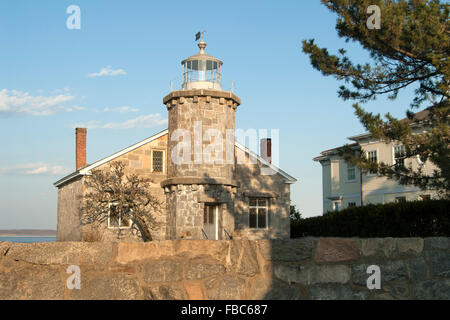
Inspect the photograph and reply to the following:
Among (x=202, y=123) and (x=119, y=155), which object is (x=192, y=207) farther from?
(x=119, y=155)

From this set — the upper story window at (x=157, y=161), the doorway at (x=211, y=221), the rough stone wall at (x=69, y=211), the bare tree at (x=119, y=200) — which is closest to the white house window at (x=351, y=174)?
the doorway at (x=211, y=221)

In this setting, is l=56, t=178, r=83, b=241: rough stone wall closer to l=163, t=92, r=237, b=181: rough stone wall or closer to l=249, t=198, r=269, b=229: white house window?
l=163, t=92, r=237, b=181: rough stone wall

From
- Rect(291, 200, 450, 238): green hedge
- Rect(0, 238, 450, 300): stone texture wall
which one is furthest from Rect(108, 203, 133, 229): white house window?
Rect(0, 238, 450, 300): stone texture wall

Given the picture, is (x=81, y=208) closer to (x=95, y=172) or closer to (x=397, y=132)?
(x=95, y=172)

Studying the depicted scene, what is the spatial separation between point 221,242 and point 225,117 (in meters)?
22.7

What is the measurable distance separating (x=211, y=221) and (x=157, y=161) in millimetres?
4548

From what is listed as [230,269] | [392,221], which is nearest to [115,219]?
[392,221]

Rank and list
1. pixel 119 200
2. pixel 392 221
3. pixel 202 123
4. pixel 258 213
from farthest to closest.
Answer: pixel 258 213
pixel 202 123
pixel 119 200
pixel 392 221

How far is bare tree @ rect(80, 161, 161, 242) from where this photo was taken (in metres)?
25.2

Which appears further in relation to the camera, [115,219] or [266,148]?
[266,148]

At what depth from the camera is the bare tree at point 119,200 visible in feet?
82.7

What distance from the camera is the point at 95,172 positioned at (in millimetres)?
25234

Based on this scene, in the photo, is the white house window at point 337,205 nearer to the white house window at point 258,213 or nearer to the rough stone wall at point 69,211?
the white house window at point 258,213

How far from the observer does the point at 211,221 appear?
26125 mm
